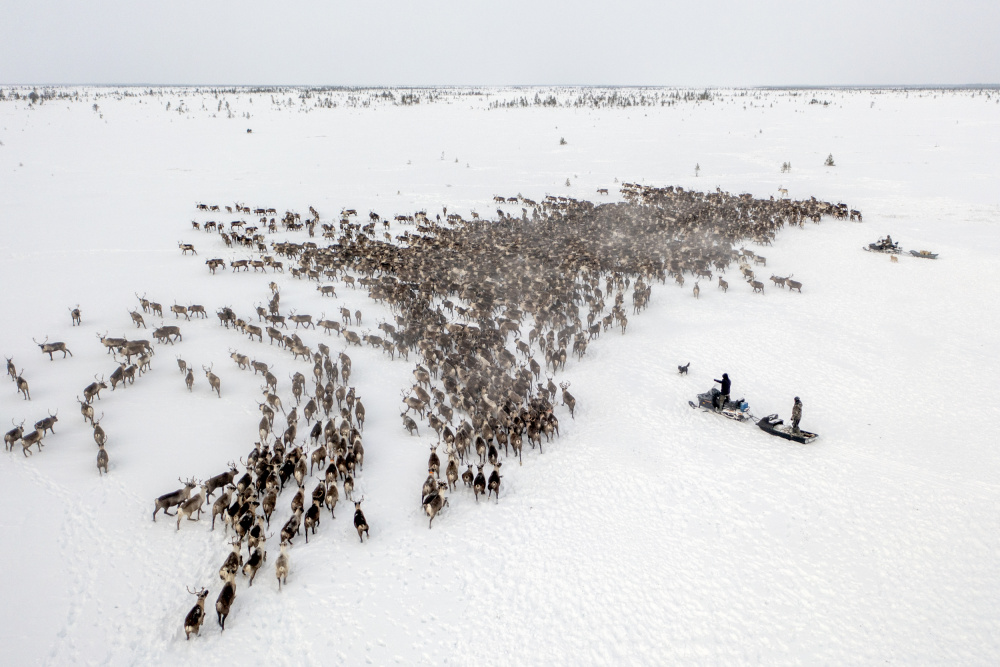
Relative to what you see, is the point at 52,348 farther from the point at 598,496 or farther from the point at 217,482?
the point at 598,496

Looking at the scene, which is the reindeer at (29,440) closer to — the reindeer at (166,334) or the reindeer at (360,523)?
the reindeer at (166,334)

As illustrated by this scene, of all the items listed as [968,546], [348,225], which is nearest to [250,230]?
[348,225]

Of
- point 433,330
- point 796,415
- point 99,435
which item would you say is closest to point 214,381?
point 99,435

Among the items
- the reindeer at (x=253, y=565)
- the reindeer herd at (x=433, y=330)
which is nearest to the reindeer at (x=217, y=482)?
the reindeer herd at (x=433, y=330)

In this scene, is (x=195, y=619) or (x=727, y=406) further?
(x=727, y=406)

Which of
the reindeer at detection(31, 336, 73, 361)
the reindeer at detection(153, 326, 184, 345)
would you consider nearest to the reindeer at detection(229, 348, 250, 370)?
the reindeer at detection(153, 326, 184, 345)
